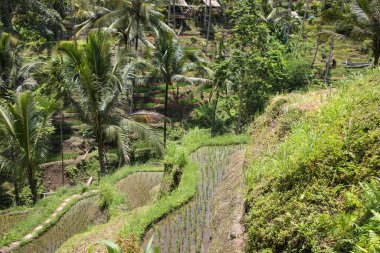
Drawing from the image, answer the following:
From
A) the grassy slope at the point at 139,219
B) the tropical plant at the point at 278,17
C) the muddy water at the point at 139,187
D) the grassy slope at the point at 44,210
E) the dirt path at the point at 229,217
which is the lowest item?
the grassy slope at the point at 44,210

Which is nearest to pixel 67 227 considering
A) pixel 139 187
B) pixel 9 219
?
pixel 139 187

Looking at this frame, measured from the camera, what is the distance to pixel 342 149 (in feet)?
14.1

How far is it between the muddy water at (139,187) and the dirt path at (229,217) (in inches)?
117

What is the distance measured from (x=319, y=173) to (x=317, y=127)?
3.56 ft

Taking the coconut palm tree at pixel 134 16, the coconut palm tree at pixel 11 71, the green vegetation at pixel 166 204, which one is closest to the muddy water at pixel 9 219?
the green vegetation at pixel 166 204

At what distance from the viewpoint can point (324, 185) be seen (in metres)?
4.12

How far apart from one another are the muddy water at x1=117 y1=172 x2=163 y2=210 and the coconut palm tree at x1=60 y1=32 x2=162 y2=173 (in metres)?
0.95

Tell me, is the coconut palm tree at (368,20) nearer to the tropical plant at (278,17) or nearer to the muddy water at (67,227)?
the muddy water at (67,227)

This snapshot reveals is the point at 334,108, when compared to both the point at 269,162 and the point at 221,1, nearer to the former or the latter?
the point at 269,162

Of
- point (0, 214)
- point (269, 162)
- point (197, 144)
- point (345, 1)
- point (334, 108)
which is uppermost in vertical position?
point (345, 1)

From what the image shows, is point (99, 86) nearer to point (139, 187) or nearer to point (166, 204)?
point (139, 187)

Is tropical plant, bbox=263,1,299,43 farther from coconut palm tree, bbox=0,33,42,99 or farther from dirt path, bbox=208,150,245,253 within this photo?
dirt path, bbox=208,150,245,253

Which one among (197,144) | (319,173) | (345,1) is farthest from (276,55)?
(345,1)

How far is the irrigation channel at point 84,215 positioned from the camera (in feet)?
28.6
